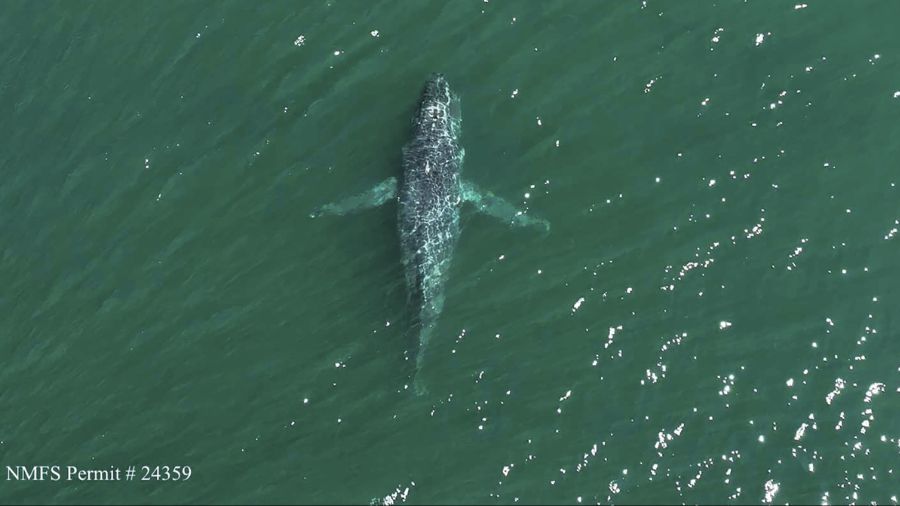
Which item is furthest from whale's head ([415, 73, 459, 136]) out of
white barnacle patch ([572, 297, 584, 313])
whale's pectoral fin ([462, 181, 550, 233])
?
white barnacle patch ([572, 297, 584, 313])

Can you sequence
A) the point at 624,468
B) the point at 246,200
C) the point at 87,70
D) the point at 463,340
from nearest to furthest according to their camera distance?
the point at 624,468 < the point at 463,340 < the point at 246,200 < the point at 87,70

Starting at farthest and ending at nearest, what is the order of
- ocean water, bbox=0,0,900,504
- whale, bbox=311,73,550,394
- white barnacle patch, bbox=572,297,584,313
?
whale, bbox=311,73,550,394, white barnacle patch, bbox=572,297,584,313, ocean water, bbox=0,0,900,504

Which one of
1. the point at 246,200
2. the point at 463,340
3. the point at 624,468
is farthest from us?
the point at 246,200

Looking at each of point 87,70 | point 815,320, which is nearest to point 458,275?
point 815,320

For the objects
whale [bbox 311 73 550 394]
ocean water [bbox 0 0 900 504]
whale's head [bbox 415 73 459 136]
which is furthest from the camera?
whale's head [bbox 415 73 459 136]

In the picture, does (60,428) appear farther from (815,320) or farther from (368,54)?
(815,320)

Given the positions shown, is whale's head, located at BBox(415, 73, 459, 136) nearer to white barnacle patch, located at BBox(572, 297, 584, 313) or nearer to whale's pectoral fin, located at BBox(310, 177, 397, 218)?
whale's pectoral fin, located at BBox(310, 177, 397, 218)

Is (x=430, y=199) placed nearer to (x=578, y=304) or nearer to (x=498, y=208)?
(x=498, y=208)
